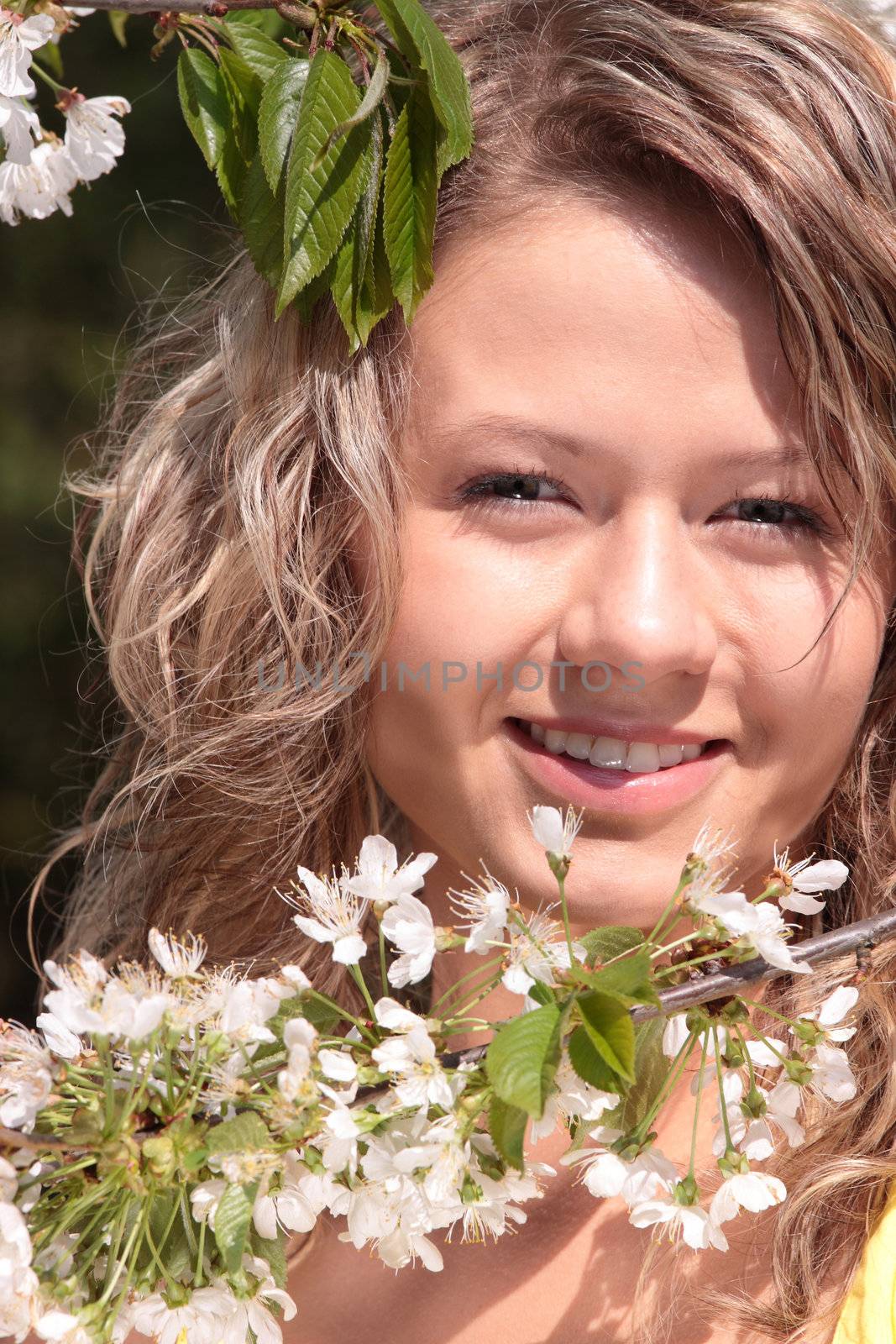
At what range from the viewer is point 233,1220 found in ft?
2.81

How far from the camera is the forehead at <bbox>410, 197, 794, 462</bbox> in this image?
125 centimetres

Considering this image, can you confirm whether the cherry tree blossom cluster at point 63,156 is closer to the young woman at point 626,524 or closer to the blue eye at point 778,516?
the young woman at point 626,524

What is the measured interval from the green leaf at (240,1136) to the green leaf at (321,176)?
0.65 m

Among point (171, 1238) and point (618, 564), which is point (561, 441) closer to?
point (618, 564)

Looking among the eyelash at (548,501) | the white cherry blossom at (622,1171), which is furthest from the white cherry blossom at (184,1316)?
the eyelash at (548,501)

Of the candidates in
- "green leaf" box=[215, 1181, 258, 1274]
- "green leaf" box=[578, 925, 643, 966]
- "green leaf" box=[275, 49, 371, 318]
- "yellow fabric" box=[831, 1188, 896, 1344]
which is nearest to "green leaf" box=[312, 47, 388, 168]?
"green leaf" box=[275, 49, 371, 318]

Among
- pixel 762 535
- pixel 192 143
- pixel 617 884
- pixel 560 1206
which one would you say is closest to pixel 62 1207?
pixel 617 884

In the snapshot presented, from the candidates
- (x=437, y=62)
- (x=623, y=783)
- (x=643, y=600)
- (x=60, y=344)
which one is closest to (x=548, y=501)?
(x=643, y=600)

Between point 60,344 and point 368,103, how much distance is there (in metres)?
2.76

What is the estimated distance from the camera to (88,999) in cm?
86

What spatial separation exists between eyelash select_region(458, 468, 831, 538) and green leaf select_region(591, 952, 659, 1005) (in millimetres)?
580

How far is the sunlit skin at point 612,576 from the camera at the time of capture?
4.11 ft

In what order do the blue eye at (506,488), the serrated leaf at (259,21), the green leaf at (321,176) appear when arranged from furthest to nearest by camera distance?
1. the blue eye at (506,488)
2. the serrated leaf at (259,21)
3. the green leaf at (321,176)

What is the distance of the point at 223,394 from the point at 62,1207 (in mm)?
1023
